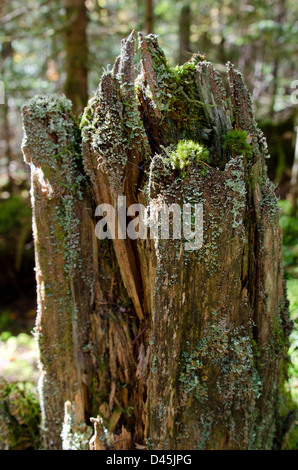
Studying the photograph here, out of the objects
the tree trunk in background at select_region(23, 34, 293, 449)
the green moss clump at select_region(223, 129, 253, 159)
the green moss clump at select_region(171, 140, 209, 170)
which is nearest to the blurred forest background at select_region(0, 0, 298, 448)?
the tree trunk in background at select_region(23, 34, 293, 449)

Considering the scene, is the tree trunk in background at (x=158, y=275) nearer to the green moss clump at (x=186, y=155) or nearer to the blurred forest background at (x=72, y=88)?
the green moss clump at (x=186, y=155)

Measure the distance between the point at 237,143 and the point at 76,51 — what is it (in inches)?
233

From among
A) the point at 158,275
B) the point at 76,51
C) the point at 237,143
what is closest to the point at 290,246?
the point at 237,143

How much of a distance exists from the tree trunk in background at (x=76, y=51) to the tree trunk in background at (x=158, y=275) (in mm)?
4722

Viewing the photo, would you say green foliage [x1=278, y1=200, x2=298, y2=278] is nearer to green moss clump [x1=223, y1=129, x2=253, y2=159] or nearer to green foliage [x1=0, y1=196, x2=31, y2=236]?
green moss clump [x1=223, y1=129, x2=253, y2=159]

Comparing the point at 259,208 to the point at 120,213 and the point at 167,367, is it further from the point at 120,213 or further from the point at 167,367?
the point at 167,367

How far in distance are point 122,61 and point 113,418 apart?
262 cm

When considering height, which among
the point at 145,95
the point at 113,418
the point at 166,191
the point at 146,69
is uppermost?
the point at 146,69

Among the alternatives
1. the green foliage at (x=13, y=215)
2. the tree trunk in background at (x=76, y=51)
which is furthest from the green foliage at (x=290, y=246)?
the green foliage at (x=13, y=215)

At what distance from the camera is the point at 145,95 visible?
2264 mm

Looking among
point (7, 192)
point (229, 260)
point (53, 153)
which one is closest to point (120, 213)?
point (53, 153)

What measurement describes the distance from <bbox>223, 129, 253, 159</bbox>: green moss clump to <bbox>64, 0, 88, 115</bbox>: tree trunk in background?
16.7ft

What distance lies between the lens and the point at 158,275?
208 centimetres

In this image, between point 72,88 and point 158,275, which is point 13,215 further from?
point 158,275
